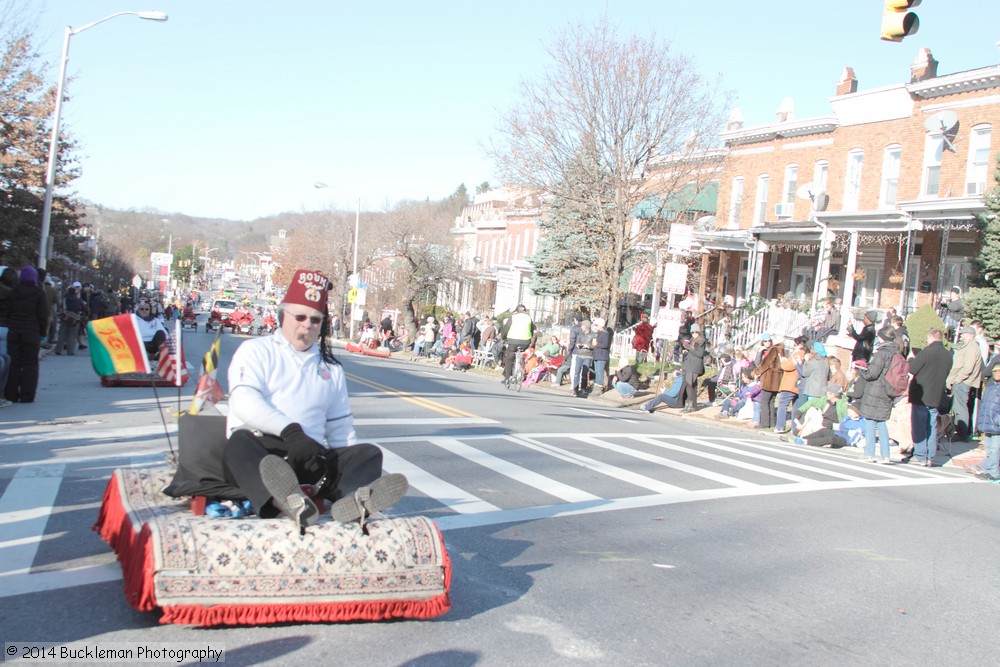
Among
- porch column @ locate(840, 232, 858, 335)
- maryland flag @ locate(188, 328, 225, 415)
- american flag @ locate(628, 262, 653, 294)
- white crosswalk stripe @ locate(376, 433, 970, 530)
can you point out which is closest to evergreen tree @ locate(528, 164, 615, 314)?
american flag @ locate(628, 262, 653, 294)

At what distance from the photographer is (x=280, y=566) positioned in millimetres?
4793

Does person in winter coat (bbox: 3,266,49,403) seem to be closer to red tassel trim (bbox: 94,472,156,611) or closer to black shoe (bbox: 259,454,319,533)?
red tassel trim (bbox: 94,472,156,611)

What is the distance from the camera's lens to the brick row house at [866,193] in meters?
25.6

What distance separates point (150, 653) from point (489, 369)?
27.6 metres

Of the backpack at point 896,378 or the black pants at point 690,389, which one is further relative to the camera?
the black pants at point 690,389

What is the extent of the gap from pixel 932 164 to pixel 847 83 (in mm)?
5616

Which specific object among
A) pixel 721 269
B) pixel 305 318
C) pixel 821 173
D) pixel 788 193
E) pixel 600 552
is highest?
pixel 821 173

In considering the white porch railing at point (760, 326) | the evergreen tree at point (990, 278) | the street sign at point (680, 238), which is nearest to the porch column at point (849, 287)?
the white porch railing at point (760, 326)

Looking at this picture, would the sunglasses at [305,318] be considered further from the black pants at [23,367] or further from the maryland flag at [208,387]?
the black pants at [23,367]

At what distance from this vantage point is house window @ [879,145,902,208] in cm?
2861

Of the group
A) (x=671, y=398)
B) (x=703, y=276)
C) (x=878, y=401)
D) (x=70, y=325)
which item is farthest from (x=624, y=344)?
(x=878, y=401)

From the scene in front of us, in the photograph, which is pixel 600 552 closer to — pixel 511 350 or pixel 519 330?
pixel 519 330

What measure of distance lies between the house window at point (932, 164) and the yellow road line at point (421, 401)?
695 inches

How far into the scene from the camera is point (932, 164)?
88.8ft
